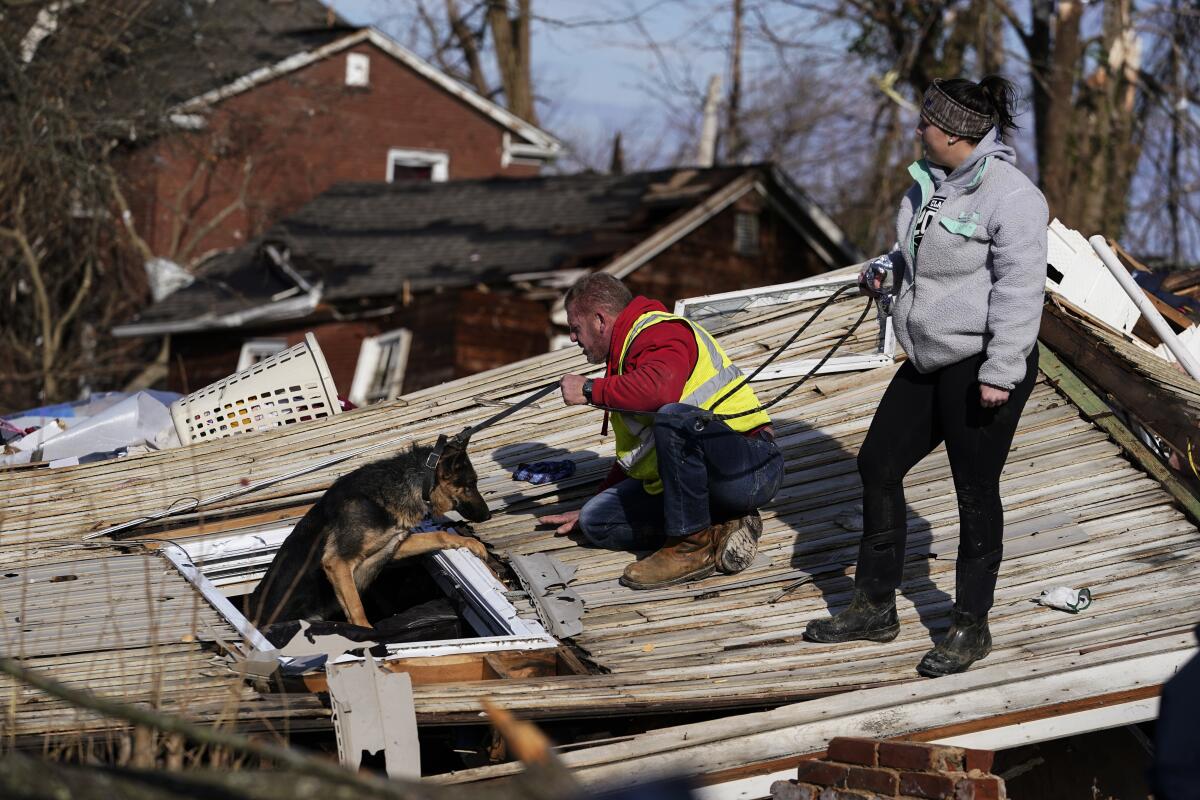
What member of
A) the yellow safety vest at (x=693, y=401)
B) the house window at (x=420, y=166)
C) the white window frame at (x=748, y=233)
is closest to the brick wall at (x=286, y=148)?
the house window at (x=420, y=166)

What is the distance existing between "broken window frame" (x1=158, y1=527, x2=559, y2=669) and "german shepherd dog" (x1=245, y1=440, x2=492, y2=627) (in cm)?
20

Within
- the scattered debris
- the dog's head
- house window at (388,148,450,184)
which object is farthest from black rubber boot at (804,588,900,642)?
house window at (388,148,450,184)

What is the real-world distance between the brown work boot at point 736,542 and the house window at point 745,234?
58.5 feet

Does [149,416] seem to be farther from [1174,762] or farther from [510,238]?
[510,238]

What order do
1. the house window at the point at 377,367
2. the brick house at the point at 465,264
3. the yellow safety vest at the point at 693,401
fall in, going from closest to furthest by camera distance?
1. the yellow safety vest at the point at 693,401
2. the brick house at the point at 465,264
3. the house window at the point at 377,367

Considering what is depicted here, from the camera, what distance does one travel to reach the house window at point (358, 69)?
28422mm

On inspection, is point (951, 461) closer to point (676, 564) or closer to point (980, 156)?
point (980, 156)

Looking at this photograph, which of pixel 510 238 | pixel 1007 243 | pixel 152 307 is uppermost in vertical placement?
pixel 1007 243

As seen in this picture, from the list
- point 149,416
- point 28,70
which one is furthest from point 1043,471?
point 28,70

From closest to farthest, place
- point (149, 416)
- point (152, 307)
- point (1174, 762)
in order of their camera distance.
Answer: point (1174, 762), point (149, 416), point (152, 307)

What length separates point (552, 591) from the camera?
234 inches

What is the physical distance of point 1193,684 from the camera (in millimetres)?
2662

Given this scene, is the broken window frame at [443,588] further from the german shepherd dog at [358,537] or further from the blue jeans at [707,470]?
the blue jeans at [707,470]

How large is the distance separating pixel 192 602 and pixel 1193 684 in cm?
415
